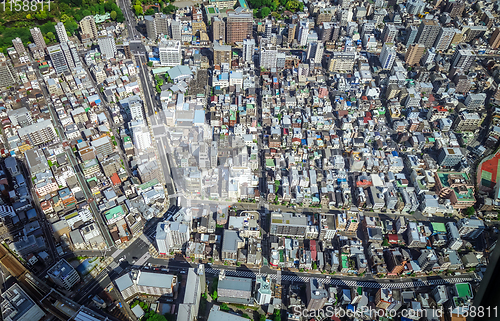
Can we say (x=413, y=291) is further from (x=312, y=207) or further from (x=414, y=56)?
(x=414, y=56)

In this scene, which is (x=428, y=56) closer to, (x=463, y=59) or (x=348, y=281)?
(x=463, y=59)

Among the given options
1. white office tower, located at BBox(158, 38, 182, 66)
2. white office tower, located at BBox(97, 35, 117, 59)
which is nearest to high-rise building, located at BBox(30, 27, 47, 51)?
white office tower, located at BBox(97, 35, 117, 59)

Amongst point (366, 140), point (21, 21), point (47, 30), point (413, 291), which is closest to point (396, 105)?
point (366, 140)

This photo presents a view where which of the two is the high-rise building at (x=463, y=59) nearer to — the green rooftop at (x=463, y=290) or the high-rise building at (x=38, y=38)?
the green rooftop at (x=463, y=290)

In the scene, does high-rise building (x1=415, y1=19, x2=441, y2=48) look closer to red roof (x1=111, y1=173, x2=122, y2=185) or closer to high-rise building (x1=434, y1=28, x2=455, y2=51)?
high-rise building (x1=434, y1=28, x2=455, y2=51)

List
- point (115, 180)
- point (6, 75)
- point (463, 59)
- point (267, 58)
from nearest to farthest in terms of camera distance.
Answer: point (115, 180)
point (6, 75)
point (463, 59)
point (267, 58)

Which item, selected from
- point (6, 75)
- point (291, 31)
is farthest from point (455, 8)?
point (6, 75)
